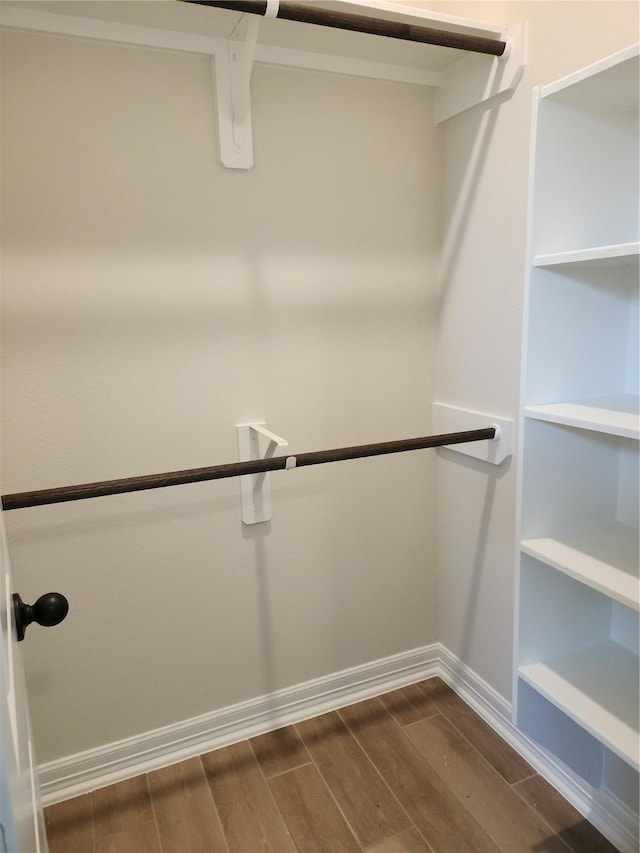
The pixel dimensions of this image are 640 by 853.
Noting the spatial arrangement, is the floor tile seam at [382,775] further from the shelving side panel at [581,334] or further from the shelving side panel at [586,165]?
the shelving side panel at [586,165]

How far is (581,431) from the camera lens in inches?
49.4

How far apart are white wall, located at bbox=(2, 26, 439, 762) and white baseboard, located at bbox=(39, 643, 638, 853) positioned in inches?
1.9

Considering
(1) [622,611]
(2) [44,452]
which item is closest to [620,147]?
(1) [622,611]

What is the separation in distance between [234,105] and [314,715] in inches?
71.5

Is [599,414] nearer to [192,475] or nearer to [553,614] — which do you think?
[553,614]

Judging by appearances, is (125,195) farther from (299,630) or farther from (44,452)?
(299,630)

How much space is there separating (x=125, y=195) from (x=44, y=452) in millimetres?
671

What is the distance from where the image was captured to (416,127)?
1.66m

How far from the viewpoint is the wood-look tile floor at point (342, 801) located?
4.62 ft

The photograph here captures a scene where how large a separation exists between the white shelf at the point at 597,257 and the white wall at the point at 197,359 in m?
0.64

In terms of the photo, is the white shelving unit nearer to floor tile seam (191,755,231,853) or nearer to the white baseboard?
the white baseboard

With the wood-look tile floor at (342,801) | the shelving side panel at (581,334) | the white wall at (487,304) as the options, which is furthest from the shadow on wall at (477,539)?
the shelving side panel at (581,334)

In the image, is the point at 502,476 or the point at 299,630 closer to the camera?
the point at 502,476

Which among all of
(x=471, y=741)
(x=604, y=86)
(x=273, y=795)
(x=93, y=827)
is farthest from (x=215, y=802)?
(x=604, y=86)
